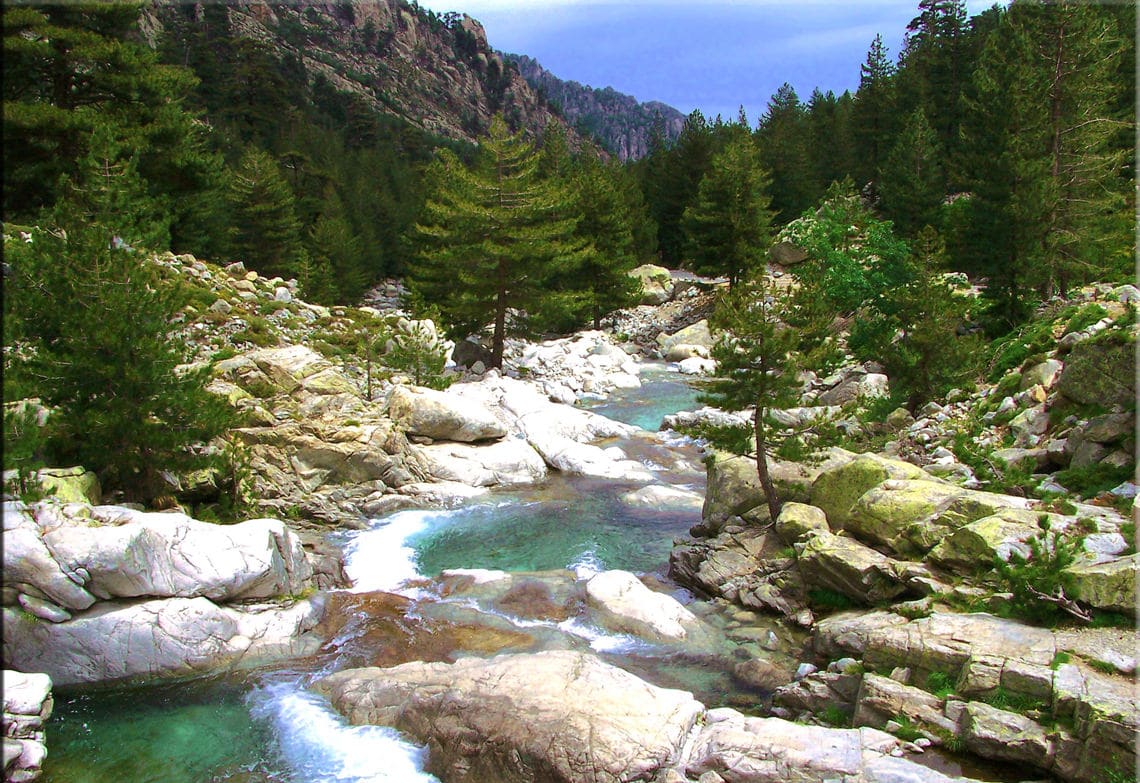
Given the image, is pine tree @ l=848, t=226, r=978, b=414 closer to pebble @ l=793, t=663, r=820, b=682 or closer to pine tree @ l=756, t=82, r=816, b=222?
pebble @ l=793, t=663, r=820, b=682

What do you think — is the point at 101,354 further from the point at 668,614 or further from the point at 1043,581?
the point at 1043,581

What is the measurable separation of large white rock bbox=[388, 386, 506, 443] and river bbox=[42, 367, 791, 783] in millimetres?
2740

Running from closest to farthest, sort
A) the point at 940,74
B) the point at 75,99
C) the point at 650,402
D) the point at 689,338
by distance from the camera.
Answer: the point at 75,99, the point at 650,402, the point at 689,338, the point at 940,74

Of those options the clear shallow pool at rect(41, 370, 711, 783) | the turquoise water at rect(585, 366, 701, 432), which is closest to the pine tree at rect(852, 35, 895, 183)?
the turquoise water at rect(585, 366, 701, 432)

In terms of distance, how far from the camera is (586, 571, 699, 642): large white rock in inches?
523

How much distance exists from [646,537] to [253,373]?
42.0 feet

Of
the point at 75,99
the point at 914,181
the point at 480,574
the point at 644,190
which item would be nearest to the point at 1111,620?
the point at 480,574

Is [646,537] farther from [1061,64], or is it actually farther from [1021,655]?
[1061,64]

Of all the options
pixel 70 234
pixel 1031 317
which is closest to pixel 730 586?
pixel 70 234

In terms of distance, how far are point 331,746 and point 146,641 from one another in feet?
A: 13.1

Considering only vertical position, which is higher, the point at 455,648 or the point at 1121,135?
the point at 1121,135

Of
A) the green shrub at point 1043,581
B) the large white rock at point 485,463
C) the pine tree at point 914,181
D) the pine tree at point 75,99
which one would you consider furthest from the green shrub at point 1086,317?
the pine tree at point 75,99

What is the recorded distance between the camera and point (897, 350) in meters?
22.5

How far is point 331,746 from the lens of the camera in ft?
33.0
